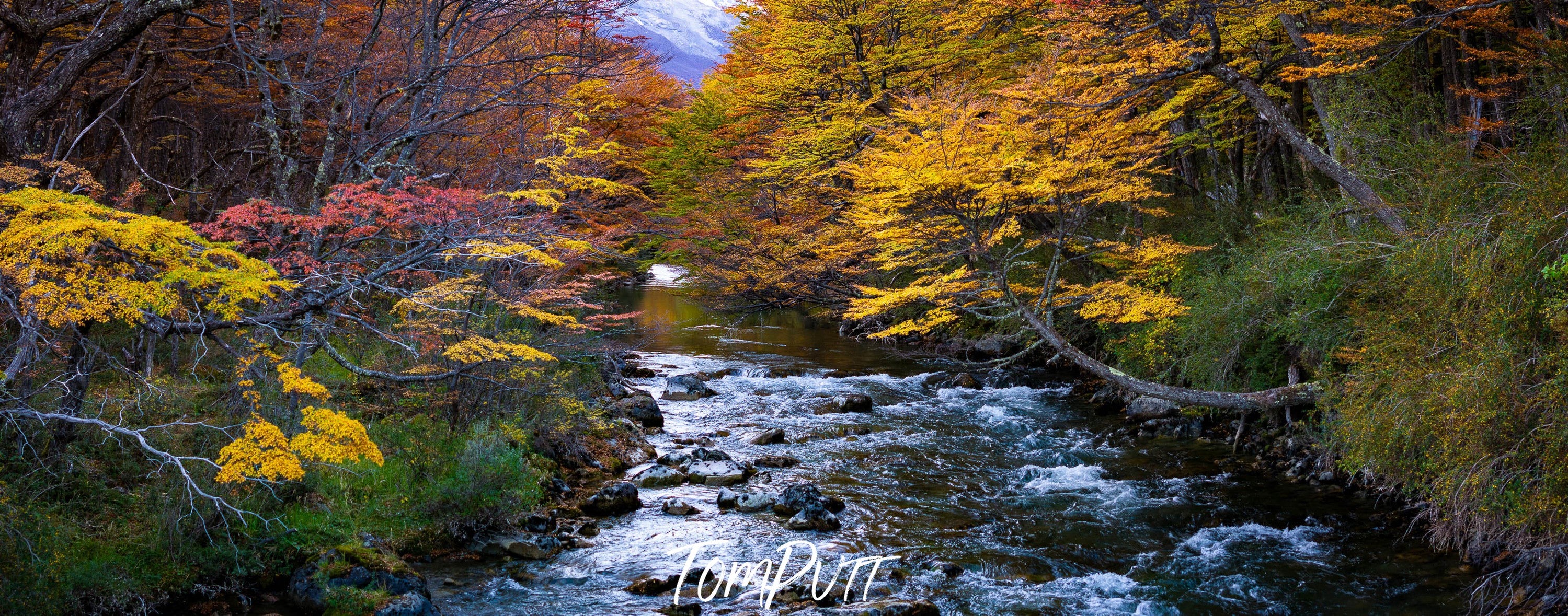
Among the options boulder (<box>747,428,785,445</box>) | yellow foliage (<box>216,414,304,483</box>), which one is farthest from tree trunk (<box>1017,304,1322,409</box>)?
yellow foliage (<box>216,414,304,483</box>)

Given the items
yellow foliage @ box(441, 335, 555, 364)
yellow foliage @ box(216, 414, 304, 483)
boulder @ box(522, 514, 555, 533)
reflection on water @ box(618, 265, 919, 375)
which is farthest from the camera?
reflection on water @ box(618, 265, 919, 375)

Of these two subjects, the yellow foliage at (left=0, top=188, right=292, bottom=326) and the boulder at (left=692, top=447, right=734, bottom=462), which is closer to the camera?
the yellow foliage at (left=0, top=188, right=292, bottom=326)

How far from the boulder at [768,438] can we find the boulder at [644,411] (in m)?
1.71

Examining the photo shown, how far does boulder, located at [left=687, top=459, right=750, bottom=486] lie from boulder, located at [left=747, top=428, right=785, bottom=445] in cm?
160

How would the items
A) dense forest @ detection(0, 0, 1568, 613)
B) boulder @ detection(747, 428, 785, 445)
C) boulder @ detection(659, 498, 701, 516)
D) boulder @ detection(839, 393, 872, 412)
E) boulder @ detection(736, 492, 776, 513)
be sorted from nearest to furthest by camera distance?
dense forest @ detection(0, 0, 1568, 613), boulder @ detection(659, 498, 701, 516), boulder @ detection(736, 492, 776, 513), boulder @ detection(747, 428, 785, 445), boulder @ detection(839, 393, 872, 412)

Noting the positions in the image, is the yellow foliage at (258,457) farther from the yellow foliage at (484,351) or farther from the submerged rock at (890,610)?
the submerged rock at (890,610)

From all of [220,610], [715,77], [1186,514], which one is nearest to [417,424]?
[220,610]

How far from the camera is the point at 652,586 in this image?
7.52 m

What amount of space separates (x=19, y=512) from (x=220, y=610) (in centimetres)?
160

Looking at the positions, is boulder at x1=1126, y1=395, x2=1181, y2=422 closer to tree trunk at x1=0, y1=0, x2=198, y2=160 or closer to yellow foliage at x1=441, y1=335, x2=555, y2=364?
yellow foliage at x1=441, y1=335, x2=555, y2=364

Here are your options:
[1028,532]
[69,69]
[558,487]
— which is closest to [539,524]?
[558,487]

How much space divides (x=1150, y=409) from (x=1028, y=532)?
557 cm

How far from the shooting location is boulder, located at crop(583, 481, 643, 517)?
31.5 feet

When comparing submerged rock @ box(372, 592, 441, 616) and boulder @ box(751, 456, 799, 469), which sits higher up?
submerged rock @ box(372, 592, 441, 616)
